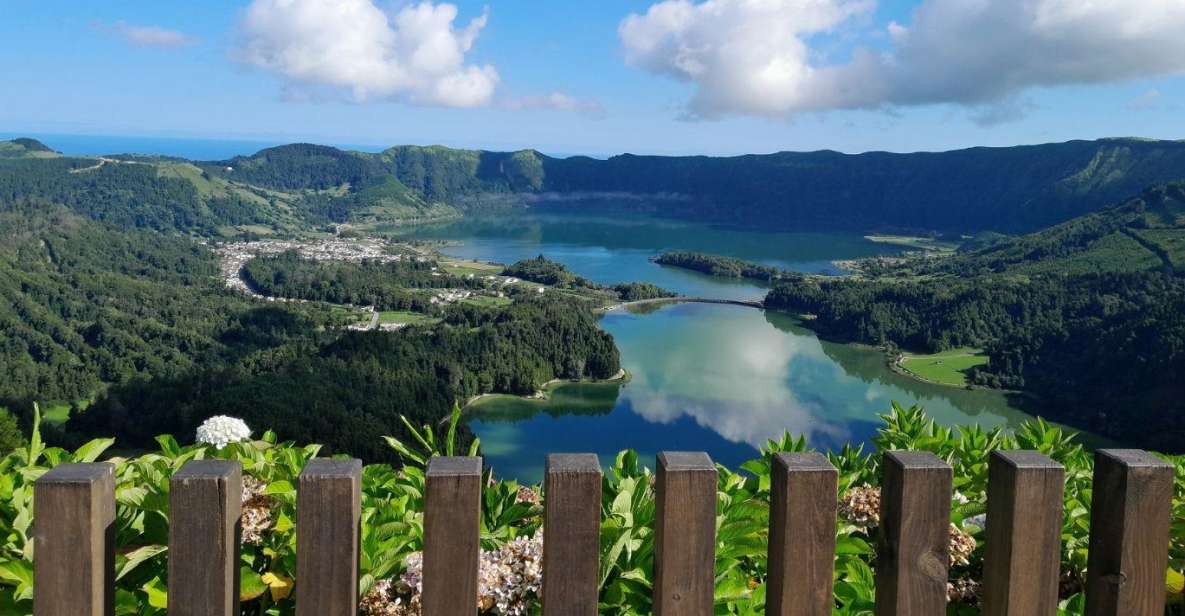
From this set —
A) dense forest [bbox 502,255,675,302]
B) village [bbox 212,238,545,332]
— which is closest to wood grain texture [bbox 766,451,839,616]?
village [bbox 212,238,545,332]

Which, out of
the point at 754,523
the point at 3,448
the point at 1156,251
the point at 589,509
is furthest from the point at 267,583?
the point at 1156,251

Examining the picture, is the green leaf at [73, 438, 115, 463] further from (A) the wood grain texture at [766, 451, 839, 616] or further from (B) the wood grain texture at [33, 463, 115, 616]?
(A) the wood grain texture at [766, 451, 839, 616]

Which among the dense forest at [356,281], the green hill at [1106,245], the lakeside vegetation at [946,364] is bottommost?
the lakeside vegetation at [946,364]

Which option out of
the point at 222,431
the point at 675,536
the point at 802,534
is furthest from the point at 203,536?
the point at 222,431

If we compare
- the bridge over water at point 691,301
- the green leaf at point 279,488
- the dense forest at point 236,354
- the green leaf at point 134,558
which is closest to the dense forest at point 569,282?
the bridge over water at point 691,301

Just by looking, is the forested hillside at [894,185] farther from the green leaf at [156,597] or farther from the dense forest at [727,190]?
the green leaf at [156,597]

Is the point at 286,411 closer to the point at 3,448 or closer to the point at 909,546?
the point at 3,448

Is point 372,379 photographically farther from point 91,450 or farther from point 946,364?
point 91,450
